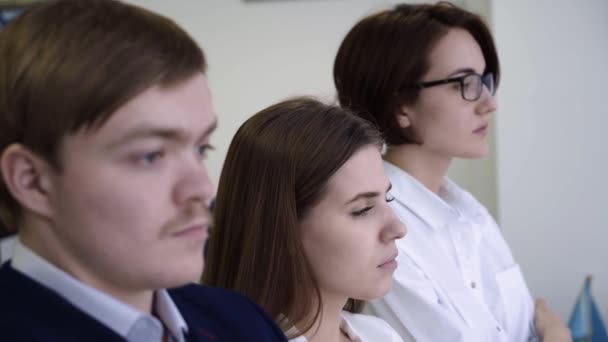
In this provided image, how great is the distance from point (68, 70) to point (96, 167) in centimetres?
9

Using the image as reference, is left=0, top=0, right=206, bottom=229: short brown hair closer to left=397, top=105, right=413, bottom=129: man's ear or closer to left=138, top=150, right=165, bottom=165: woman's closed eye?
left=138, top=150, right=165, bottom=165: woman's closed eye

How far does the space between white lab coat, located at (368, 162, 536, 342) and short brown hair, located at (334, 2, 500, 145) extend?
15 centimetres

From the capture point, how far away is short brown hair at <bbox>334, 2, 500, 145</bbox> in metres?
1.65

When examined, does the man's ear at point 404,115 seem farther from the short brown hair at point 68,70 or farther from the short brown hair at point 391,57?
the short brown hair at point 68,70

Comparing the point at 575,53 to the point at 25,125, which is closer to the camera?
the point at 25,125

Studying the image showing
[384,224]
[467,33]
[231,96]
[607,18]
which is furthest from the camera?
[231,96]

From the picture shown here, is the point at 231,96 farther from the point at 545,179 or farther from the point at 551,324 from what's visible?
the point at 551,324

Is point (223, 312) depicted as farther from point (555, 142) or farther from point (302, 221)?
point (555, 142)

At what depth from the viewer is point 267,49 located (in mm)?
3156

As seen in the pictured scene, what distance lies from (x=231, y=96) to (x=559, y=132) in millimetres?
1477

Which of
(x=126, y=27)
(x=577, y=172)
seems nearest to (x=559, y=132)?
(x=577, y=172)

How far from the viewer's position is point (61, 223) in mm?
659

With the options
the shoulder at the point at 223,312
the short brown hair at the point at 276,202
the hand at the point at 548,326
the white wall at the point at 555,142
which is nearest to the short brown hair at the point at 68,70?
the shoulder at the point at 223,312

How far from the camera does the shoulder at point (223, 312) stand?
832mm
